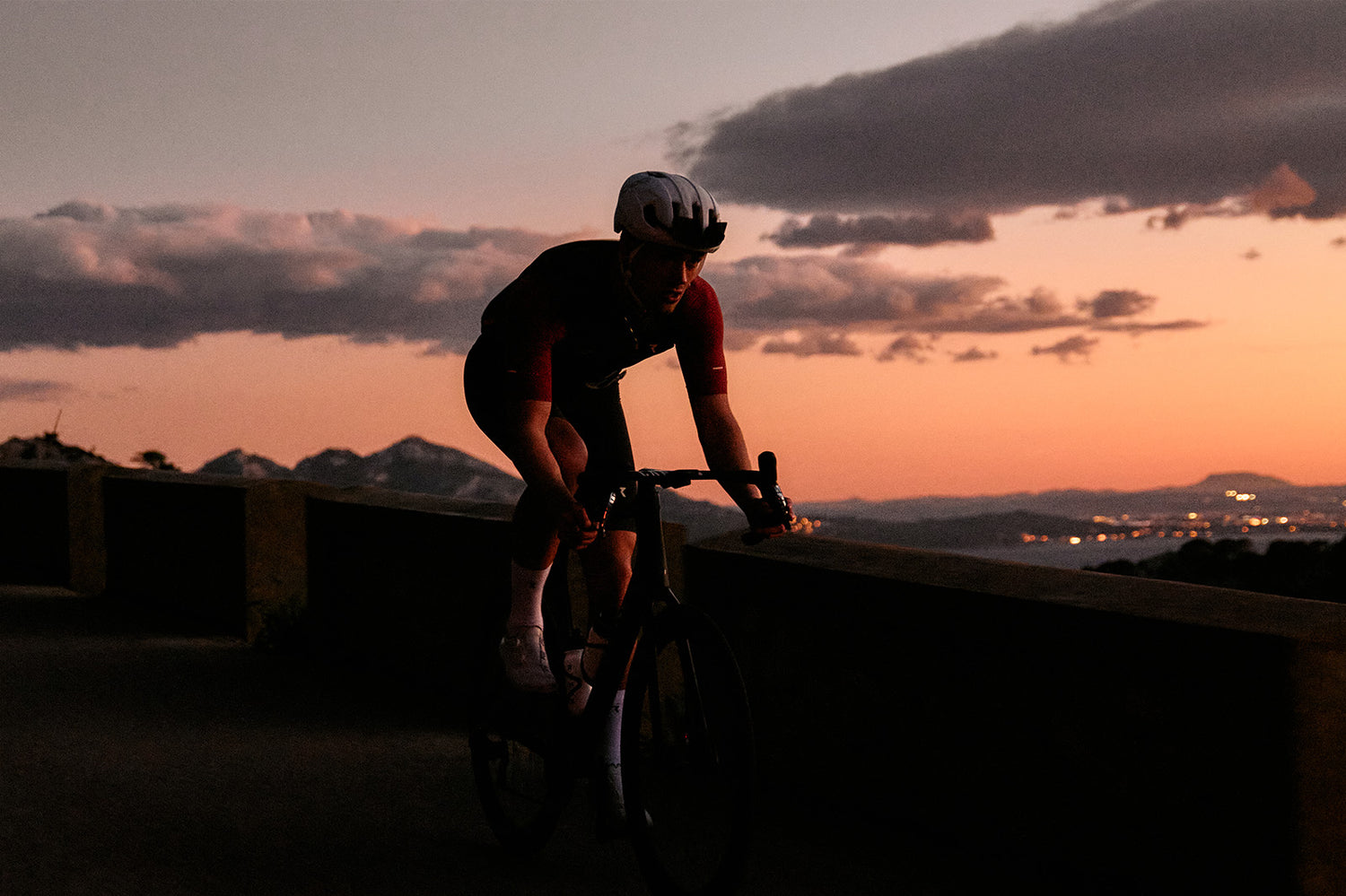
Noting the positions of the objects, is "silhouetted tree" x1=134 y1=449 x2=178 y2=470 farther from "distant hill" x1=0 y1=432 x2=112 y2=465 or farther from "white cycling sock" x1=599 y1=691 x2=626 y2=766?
"white cycling sock" x1=599 y1=691 x2=626 y2=766

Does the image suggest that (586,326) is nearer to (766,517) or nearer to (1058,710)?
(766,517)

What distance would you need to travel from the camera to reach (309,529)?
9953 mm

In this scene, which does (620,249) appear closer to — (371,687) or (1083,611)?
(1083,611)

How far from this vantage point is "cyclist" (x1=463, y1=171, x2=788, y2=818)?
423 cm

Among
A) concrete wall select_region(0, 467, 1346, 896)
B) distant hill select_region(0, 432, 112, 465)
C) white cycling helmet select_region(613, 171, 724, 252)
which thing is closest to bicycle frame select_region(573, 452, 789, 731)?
white cycling helmet select_region(613, 171, 724, 252)

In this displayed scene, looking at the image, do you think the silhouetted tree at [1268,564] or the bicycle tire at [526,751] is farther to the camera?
the silhouetted tree at [1268,564]

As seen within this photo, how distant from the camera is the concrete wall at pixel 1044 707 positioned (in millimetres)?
3875

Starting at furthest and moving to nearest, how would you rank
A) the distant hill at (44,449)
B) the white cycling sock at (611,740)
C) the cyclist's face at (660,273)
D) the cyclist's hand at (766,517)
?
the distant hill at (44,449) < the white cycling sock at (611,740) < the cyclist's face at (660,273) < the cyclist's hand at (766,517)

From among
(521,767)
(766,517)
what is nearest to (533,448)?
(766,517)

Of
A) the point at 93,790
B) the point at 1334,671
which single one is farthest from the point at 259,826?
the point at 1334,671

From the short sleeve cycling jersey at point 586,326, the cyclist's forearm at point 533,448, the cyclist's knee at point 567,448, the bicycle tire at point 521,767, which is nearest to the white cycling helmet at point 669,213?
the short sleeve cycling jersey at point 586,326

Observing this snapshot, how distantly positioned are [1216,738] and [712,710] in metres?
1.33

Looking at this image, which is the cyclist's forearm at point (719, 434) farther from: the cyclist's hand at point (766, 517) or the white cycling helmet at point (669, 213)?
the white cycling helmet at point (669, 213)

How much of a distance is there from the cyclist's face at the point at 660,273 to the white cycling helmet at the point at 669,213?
77 millimetres
